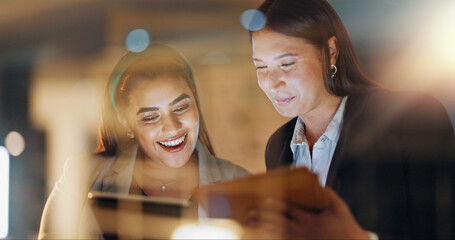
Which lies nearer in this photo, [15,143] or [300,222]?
[300,222]

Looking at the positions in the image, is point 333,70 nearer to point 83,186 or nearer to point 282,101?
point 282,101

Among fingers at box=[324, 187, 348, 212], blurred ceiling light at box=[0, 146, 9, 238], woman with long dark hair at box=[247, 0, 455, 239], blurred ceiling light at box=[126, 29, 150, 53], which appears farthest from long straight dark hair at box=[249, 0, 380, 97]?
blurred ceiling light at box=[0, 146, 9, 238]

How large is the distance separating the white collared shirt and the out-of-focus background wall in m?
0.11

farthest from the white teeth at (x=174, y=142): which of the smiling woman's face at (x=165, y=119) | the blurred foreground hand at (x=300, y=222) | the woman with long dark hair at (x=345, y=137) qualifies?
the blurred foreground hand at (x=300, y=222)

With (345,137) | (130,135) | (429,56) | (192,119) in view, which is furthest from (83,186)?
(429,56)

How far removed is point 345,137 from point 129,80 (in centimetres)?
100

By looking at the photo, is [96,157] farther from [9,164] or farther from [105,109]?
[9,164]

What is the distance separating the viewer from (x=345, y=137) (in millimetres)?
1758

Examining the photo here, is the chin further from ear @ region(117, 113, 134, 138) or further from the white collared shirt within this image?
ear @ region(117, 113, 134, 138)

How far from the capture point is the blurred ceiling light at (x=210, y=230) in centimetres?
166

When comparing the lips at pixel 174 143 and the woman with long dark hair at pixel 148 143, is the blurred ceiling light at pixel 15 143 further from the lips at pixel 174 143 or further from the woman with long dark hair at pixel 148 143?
the lips at pixel 174 143

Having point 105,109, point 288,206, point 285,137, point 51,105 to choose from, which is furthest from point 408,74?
point 51,105

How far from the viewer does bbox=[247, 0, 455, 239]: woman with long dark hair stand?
1.64 metres

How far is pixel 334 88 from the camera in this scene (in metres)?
1.77
